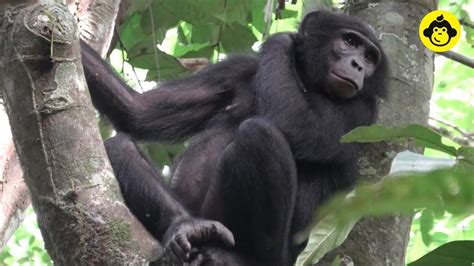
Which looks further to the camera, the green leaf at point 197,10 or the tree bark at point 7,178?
the green leaf at point 197,10

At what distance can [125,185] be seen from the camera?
9.04 feet

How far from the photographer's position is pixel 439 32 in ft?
11.8

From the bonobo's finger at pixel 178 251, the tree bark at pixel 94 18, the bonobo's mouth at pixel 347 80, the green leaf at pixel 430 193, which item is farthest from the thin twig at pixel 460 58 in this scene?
the green leaf at pixel 430 193

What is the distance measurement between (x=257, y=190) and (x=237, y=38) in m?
1.61

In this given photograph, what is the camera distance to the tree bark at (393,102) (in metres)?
2.74

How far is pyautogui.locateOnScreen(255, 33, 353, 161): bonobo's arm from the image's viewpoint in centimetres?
317

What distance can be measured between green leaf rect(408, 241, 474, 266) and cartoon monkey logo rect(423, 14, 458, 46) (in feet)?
8.55

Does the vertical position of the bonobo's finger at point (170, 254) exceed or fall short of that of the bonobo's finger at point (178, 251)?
it exceeds it

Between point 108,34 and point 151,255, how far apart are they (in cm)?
178

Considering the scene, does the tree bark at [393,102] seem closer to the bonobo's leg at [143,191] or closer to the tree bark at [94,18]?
the bonobo's leg at [143,191]

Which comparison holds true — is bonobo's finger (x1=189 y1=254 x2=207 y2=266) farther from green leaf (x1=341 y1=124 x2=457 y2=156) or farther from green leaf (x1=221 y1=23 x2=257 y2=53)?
green leaf (x1=221 y1=23 x2=257 y2=53)

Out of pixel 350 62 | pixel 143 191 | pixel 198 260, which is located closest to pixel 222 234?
pixel 198 260

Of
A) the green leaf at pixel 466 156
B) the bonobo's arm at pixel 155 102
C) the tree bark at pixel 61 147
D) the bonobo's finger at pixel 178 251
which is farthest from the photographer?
the bonobo's arm at pixel 155 102

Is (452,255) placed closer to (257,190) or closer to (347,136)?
(347,136)
